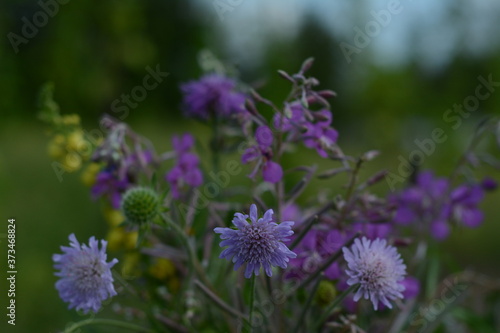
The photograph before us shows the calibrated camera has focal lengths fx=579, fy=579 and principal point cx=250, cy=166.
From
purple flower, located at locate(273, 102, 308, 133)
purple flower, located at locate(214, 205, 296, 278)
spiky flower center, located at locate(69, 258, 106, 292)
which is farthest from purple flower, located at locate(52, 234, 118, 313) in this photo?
purple flower, located at locate(273, 102, 308, 133)

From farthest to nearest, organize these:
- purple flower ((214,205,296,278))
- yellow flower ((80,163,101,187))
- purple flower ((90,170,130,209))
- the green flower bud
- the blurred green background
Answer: the blurred green background < yellow flower ((80,163,101,187)) < purple flower ((90,170,130,209)) < the green flower bud < purple flower ((214,205,296,278))

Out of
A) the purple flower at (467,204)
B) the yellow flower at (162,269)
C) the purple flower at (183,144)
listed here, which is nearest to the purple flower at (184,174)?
the purple flower at (183,144)

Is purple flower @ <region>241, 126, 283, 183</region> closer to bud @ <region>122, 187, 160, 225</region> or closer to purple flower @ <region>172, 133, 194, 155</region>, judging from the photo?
bud @ <region>122, 187, 160, 225</region>

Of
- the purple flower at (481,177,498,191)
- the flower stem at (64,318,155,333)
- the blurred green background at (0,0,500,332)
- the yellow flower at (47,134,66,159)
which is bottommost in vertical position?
the flower stem at (64,318,155,333)

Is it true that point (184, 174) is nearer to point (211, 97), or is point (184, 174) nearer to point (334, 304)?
point (211, 97)

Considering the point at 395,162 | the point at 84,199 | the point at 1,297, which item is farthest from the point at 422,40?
the point at 1,297

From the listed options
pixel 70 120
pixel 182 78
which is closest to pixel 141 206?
pixel 70 120

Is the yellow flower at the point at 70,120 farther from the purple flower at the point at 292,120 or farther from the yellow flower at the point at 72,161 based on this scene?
the purple flower at the point at 292,120
